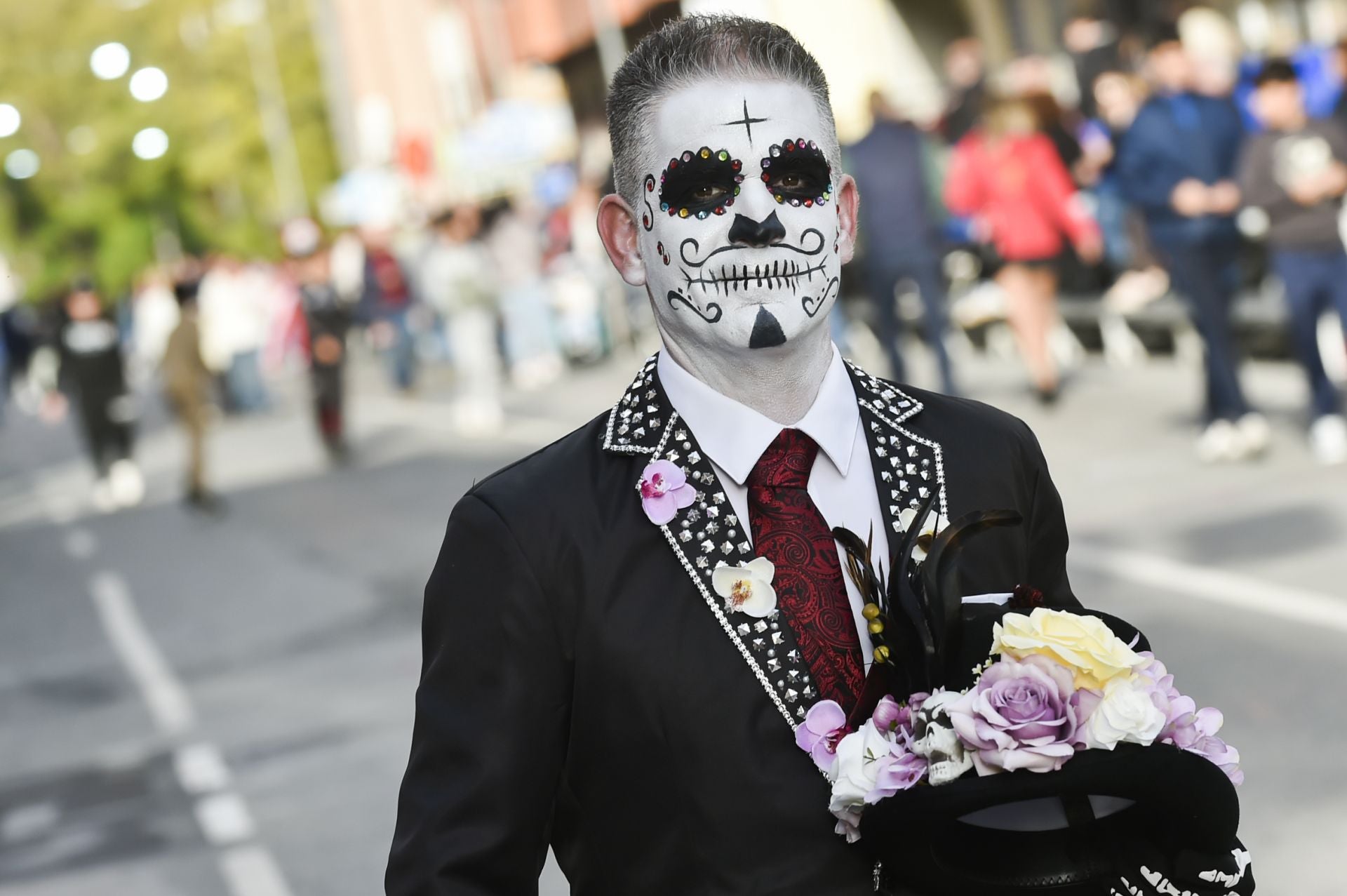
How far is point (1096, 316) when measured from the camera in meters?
17.1

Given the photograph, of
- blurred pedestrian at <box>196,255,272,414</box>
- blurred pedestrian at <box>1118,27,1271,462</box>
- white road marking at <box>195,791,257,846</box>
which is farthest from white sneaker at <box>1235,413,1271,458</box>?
blurred pedestrian at <box>196,255,272,414</box>

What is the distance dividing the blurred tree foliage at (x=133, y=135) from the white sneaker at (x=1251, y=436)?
3796cm

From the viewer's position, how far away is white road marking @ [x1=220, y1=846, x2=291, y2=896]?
6738mm

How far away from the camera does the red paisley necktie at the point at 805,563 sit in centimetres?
249

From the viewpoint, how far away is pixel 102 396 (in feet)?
66.6

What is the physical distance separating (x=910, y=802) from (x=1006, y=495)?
1.65 ft

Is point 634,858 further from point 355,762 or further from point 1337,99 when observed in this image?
point 1337,99

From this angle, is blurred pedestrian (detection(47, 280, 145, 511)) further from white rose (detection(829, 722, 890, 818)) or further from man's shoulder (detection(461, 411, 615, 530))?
white rose (detection(829, 722, 890, 818))

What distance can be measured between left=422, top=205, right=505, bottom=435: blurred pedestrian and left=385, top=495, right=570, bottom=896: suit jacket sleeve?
16.8 m

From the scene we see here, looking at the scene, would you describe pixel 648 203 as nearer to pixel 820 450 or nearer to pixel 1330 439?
pixel 820 450

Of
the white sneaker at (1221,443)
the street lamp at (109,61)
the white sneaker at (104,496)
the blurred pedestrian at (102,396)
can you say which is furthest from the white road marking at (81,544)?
the white sneaker at (1221,443)

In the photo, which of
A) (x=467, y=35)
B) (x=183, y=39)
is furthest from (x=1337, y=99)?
(x=183, y=39)

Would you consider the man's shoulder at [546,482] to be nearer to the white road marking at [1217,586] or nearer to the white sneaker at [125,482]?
the white road marking at [1217,586]

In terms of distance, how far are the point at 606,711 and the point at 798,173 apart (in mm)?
762
